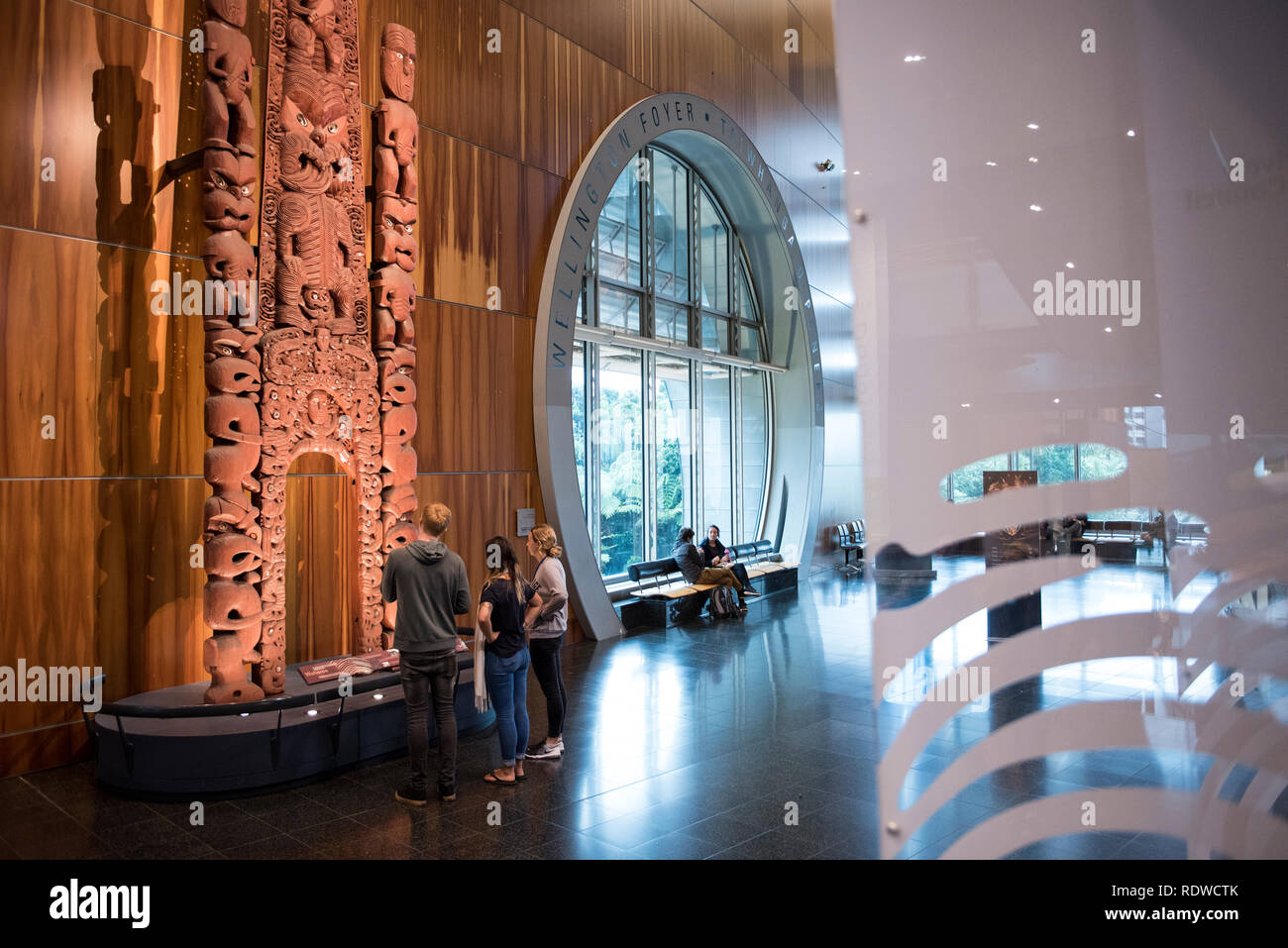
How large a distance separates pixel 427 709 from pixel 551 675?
79cm

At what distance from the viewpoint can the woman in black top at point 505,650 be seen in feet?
16.5

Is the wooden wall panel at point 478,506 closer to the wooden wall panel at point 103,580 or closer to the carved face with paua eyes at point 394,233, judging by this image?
the carved face with paua eyes at point 394,233

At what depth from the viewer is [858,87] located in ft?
10.6

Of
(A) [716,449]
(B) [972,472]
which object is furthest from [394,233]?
(A) [716,449]

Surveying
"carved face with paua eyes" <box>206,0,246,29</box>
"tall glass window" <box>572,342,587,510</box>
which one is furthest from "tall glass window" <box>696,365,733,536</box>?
"carved face with paua eyes" <box>206,0,246,29</box>

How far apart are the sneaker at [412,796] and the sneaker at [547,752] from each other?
0.80 metres

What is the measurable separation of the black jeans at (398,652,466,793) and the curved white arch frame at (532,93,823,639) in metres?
4.29

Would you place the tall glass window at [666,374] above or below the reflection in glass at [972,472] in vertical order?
above

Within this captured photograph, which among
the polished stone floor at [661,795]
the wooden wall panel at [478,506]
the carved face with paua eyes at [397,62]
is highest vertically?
the carved face with paua eyes at [397,62]

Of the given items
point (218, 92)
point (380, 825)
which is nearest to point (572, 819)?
point (380, 825)

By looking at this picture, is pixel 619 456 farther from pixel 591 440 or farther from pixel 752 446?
pixel 752 446

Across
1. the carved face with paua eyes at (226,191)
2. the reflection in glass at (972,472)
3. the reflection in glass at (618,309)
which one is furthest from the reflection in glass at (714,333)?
the reflection in glass at (972,472)

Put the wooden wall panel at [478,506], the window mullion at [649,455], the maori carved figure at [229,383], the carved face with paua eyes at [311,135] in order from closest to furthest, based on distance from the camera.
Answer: the maori carved figure at [229,383]
the carved face with paua eyes at [311,135]
the wooden wall panel at [478,506]
the window mullion at [649,455]

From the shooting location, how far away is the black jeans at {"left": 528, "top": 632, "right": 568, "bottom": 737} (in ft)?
17.4
